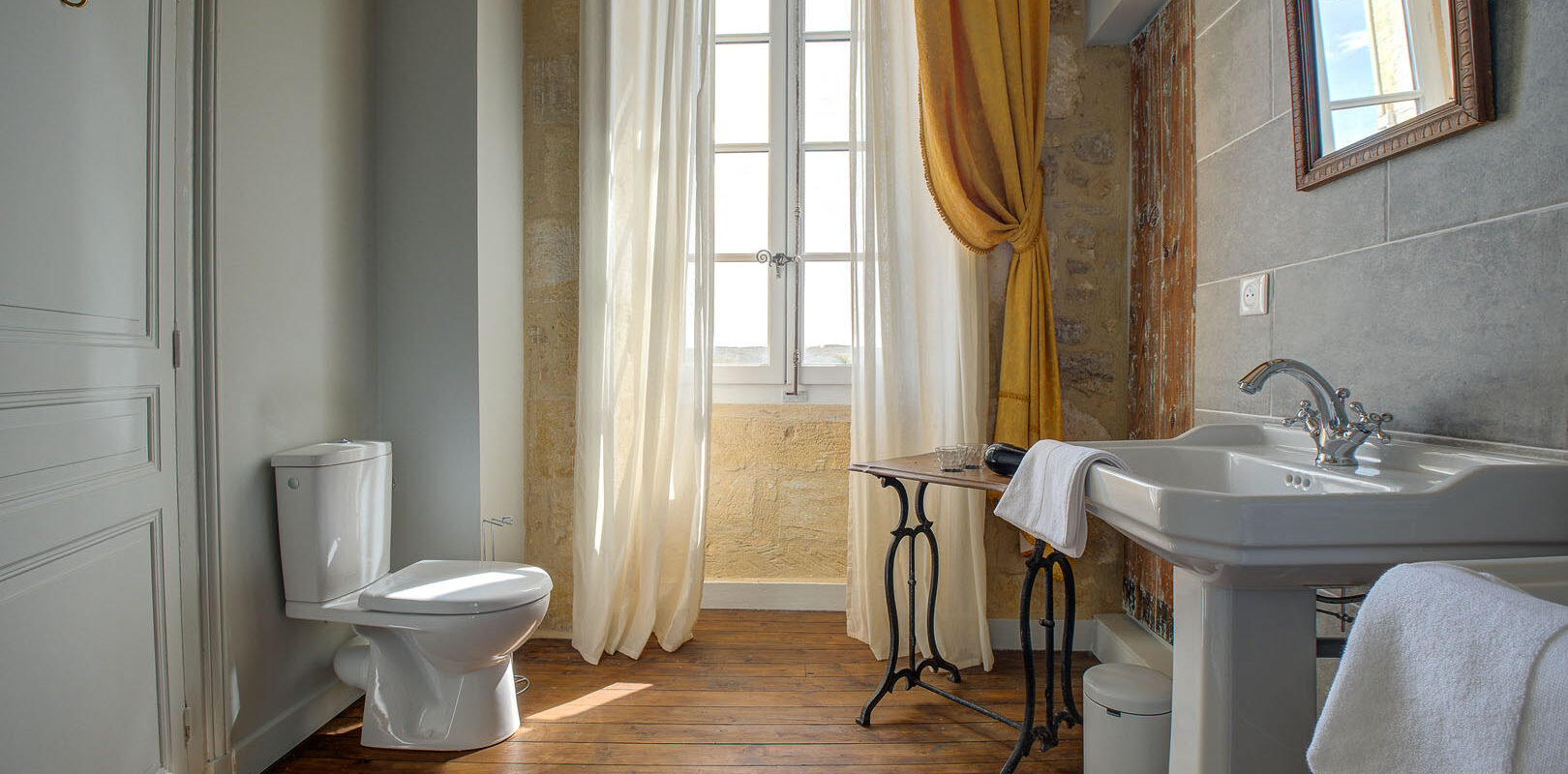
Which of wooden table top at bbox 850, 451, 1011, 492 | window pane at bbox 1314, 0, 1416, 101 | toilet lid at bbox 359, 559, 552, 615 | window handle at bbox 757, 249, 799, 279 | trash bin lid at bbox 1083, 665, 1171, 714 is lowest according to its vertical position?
trash bin lid at bbox 1083, 665, 1171, 714

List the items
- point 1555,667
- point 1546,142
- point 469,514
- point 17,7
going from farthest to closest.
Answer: point 469,514, point 17,7, point 1546,142, point 1555,667

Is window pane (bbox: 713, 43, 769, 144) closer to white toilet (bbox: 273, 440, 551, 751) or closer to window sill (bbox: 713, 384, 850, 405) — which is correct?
window sill (bbox: 713, 384, 850, 405)

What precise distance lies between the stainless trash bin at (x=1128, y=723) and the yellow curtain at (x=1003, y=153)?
0.85 m

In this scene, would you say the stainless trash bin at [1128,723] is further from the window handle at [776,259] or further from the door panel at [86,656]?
the door panel at [86,656]

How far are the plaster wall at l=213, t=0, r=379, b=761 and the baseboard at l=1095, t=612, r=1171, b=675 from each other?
7.29ft

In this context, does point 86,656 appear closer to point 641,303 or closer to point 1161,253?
point 641,303

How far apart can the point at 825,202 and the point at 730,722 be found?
5.76 ft

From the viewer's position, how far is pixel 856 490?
2.44 m

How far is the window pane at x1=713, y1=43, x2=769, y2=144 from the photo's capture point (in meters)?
2.76

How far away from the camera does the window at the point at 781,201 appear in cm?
272

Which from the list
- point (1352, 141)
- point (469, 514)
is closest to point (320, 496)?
point (469, 514)

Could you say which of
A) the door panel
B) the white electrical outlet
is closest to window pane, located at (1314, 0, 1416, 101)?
the white electrical outlet

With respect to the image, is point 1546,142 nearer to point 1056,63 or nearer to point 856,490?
point 1056,63

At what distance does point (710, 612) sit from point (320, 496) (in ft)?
4.66
